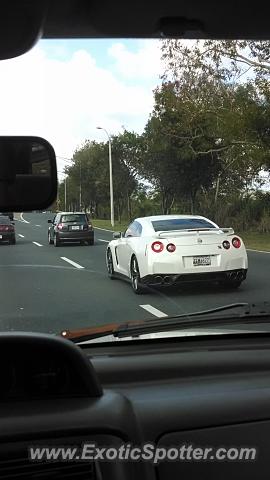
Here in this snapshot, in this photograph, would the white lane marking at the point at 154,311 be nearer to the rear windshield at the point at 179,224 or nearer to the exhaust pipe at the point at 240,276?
the rear windshield at the point at 179,224

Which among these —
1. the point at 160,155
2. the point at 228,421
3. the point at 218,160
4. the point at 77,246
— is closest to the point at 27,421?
the point at 228,421

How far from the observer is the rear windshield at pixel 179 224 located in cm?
811

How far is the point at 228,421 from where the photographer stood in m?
2.90

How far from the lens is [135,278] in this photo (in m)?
8.95

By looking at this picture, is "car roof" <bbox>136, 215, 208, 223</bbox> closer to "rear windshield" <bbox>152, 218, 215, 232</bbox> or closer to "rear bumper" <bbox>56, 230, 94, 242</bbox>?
"rear windshield" <bbox>152, 218, 215, 232</bbox>

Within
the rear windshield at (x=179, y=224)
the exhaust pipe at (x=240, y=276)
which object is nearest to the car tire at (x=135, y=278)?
the rear windshield at (x=179, y=224)

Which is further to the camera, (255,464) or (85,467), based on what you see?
(255,464)

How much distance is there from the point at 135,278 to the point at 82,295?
1062 mm

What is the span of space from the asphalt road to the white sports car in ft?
0.74

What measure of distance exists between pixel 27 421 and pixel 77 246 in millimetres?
12900

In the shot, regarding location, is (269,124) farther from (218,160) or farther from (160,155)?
(160,155)

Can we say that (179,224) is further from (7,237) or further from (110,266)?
(7,237)

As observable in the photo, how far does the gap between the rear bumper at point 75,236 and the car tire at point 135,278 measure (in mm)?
5419

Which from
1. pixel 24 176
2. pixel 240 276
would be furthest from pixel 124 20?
pixel 240 276
